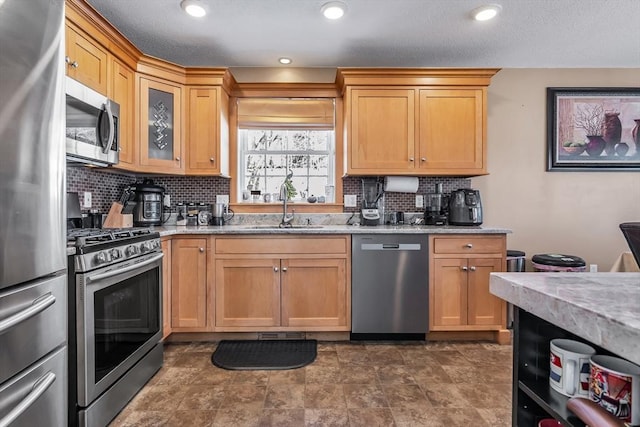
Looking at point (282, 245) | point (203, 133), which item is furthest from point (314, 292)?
point (203, 133)

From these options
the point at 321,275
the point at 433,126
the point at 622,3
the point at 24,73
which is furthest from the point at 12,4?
the point at 622,3

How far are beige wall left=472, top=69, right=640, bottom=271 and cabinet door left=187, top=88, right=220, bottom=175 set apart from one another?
2458 millimetres

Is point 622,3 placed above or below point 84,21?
above

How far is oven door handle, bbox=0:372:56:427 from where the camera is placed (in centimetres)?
99

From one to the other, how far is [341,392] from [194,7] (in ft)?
8.55

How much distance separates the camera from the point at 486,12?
2.30 meters

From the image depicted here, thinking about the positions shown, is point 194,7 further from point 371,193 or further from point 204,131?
point 371,193

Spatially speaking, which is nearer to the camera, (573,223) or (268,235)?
(268,235)

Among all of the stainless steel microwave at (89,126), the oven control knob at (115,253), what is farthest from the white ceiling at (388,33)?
the oven control knob at (115,253)

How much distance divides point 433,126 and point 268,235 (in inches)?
65.1

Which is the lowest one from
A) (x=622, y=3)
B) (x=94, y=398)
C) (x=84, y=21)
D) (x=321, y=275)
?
(x=94, y=398)

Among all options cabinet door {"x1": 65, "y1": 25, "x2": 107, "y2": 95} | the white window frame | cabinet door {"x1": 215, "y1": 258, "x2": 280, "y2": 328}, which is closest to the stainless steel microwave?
cabinet door {"x1": 65, "y1": 25, "x2": 107, "y2": 95}

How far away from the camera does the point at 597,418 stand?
62 cm

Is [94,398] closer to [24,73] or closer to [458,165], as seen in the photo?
[24,73]
